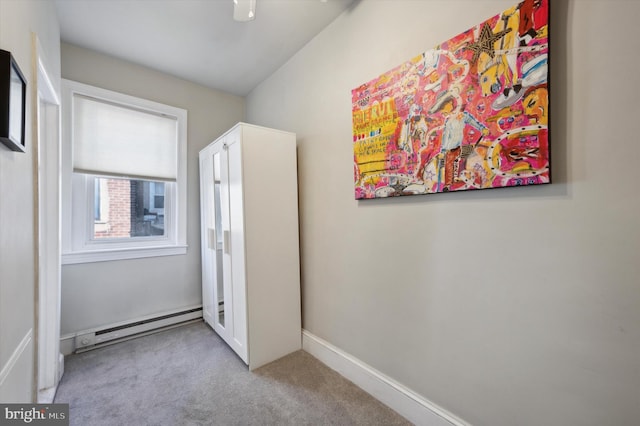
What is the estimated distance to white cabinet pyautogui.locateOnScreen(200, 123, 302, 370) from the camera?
2.01 meters

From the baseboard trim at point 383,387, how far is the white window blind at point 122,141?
93.5 inches

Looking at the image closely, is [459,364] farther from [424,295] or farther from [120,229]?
[120,229]

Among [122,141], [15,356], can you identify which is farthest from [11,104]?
[122,141]

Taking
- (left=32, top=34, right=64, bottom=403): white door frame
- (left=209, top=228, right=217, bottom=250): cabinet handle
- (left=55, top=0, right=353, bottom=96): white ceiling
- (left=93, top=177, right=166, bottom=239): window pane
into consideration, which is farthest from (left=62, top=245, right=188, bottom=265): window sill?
(left=55, top=0, right=353, bottom=96): white ceiling

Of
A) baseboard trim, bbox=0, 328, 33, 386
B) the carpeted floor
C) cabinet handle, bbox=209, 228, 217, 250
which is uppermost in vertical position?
cabinet handle, bbox=209, 228, 217, 250

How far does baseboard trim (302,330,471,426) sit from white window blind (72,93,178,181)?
7.79 feet

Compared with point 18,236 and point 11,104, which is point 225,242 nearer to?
point 18,236

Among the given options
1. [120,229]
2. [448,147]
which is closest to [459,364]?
[448,147]

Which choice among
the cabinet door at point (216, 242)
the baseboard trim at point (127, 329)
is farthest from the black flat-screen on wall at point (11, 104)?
the baseboard trim at point (127, 329)

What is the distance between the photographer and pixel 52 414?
50.1 inches

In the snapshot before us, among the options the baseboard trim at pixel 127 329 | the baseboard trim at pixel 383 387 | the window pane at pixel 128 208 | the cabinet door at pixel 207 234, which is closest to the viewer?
the baseboard trim at pixel 383 387

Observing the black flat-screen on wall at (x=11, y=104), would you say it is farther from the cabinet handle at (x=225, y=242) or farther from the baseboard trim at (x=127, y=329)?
the baseboard trim at (x=127, y=329)

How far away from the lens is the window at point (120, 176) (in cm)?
231

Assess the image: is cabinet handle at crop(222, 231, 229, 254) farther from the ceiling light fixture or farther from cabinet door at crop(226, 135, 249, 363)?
the ceiling light fixture
